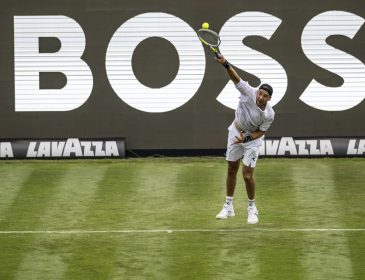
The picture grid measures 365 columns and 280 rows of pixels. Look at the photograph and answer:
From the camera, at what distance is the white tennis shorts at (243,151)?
13305 mm

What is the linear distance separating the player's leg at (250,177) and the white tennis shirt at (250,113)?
30 centimetres

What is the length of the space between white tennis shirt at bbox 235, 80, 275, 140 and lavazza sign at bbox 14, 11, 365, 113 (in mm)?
5348

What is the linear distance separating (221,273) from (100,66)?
837 cm

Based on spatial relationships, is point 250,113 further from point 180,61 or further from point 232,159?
point 180,61

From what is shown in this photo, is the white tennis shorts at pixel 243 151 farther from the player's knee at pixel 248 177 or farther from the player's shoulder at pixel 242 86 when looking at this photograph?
the player's shoulder at pixel 242 86

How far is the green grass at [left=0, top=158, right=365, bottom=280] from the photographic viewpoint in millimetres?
11414

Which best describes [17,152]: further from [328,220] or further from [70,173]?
[328,220]

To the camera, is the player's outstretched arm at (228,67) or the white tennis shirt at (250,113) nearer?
the player's outstretched arm at (228,67)

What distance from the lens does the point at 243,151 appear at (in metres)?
13.5

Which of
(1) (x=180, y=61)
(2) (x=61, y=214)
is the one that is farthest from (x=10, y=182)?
(1) (x=180, y=61)

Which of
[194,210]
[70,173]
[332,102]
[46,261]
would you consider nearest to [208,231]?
[194,210]

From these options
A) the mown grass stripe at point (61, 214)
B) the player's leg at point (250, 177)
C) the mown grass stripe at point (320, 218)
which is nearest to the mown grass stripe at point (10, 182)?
the mown grass stripe at point (61, 214)

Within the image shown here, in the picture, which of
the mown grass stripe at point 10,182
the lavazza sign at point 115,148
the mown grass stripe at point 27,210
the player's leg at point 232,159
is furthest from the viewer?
the lavazza sign at point 115,148

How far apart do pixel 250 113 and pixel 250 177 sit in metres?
0.85
